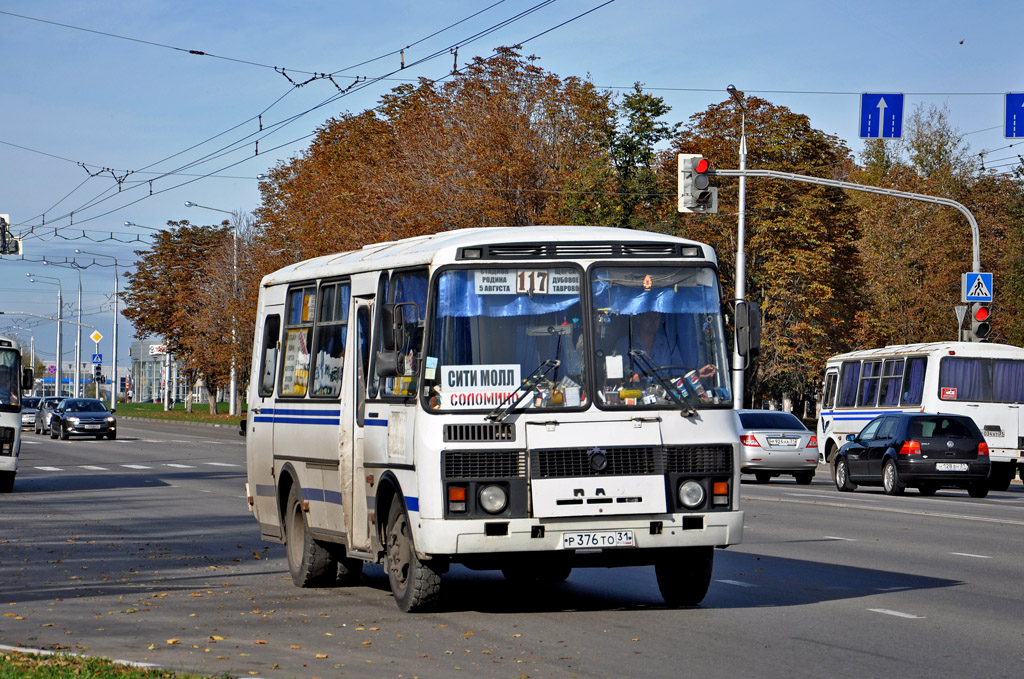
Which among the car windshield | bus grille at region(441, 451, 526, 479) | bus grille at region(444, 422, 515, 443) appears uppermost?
bus grille at region(444, 422, 515, 443)

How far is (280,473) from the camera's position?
45.4 feet

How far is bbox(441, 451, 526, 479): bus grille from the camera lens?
34.4 ft

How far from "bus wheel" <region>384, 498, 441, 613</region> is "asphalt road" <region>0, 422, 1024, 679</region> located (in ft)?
0.56

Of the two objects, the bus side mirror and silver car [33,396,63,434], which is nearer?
the bus side mirror

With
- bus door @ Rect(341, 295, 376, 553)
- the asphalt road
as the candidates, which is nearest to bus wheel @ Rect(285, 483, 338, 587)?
the asphalt road

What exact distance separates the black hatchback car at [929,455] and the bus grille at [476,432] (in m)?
19.0

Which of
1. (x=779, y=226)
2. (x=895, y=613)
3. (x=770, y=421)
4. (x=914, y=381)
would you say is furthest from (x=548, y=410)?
(x=779, y=226)

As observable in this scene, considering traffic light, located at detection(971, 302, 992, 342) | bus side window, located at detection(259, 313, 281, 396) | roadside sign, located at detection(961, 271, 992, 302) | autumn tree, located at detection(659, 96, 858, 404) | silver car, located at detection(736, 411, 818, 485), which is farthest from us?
autumn tree, located at detection(659, 96, 858, 404)

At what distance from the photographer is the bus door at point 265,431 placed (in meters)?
14.1

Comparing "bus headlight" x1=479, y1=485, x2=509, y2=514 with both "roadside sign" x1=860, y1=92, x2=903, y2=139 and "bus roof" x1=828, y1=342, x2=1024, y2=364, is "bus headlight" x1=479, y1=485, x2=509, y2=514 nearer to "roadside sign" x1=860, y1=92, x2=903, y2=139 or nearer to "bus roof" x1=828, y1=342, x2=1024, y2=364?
"roadside sign" x1=860, y1=92, x2=903, y2=139

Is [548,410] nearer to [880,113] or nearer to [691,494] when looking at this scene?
[691,494]

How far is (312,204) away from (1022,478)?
30.2 meters

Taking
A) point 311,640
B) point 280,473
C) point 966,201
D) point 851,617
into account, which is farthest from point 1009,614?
point 966,201

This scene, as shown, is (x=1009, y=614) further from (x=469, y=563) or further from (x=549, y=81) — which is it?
(x=549, y=81)
